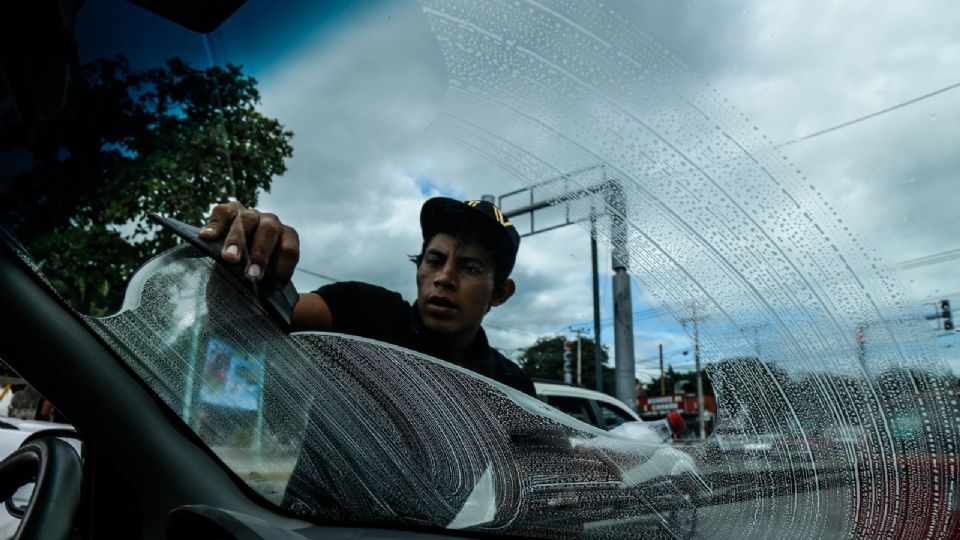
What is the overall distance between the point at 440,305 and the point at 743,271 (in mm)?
496

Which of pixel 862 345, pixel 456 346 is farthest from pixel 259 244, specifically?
pixel 862 345

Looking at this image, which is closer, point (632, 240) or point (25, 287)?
point (632, 240)

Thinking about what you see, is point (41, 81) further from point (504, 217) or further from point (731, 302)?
point (731, 302)

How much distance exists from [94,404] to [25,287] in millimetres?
304

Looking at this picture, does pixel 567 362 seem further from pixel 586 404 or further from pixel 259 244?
pixel 259 244

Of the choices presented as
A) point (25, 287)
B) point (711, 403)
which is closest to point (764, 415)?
point (711, 403)

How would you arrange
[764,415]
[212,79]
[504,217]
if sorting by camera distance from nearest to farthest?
[764,415], [504,217], [212,79]

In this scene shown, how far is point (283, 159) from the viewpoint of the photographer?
136 cm

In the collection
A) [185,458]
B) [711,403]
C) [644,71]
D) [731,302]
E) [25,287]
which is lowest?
[185,458]

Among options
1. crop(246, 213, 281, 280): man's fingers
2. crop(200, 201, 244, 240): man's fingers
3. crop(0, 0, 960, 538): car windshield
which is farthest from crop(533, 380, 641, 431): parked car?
crop(200, 201, 244, 240): man's fingers

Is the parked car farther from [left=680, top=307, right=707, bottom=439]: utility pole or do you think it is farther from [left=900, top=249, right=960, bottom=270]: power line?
[left=900, top=249, right=960, bottom=270]: power line

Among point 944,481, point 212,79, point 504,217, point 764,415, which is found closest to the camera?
point 944,481

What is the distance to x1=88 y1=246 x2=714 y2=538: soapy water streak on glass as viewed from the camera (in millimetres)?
1080

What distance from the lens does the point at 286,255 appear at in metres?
1.35
